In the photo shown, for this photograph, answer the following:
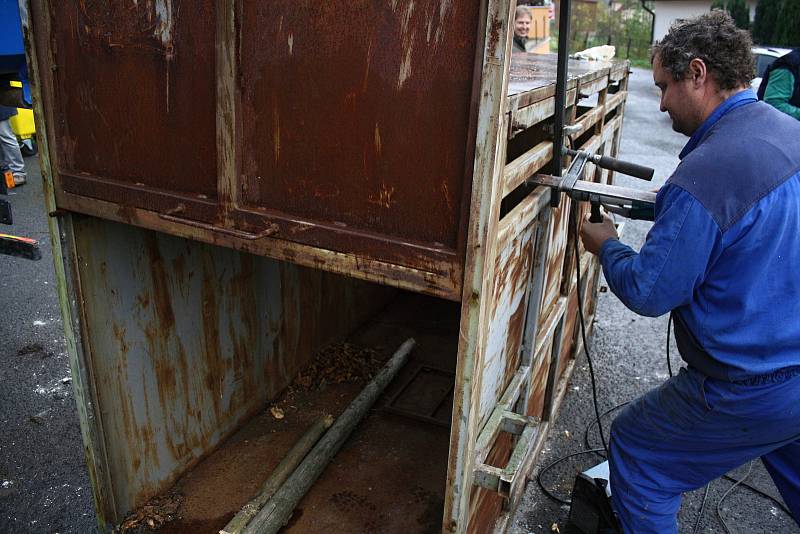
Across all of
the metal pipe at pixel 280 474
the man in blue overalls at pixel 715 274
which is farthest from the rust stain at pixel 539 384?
the metal pipe at pixel 280 474

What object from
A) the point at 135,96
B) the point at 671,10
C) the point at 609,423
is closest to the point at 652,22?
the point at 671,10

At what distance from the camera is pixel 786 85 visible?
512 cm

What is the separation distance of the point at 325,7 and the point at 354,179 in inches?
18.1

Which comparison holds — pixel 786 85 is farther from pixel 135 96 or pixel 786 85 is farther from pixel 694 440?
pixel 135 96

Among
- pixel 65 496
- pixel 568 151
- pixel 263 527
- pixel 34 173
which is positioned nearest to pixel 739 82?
pixel 568 151

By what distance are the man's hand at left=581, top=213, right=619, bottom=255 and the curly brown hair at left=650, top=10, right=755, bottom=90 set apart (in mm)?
593

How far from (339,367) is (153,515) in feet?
5.08

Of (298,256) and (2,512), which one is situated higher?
(298,256)

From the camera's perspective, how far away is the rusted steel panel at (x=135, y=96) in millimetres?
1859

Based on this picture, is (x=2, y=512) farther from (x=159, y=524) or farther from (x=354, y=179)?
(x=354, y=179)

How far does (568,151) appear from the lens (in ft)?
7.98

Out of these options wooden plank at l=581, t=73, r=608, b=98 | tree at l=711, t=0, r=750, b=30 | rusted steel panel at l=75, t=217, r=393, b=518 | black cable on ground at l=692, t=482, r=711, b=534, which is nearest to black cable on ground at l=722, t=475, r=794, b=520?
black cable on ground at l=692, t=482, r=711, b=534

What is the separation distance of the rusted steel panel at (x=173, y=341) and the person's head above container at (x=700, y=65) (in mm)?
2075

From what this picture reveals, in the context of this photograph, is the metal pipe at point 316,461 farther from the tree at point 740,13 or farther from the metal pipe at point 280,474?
the tree at point 740,13
